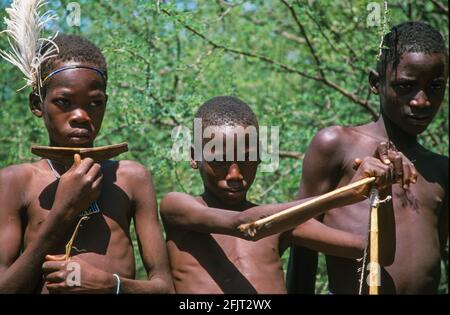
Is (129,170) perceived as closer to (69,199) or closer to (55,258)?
(69,199)

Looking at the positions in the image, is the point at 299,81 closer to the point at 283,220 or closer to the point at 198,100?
the point at 198,100

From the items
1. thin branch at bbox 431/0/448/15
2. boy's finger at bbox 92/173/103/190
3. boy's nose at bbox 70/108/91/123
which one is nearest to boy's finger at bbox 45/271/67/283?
boy's finger at bbox 92/173/103/190

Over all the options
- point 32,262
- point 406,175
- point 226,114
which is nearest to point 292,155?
point 226,114

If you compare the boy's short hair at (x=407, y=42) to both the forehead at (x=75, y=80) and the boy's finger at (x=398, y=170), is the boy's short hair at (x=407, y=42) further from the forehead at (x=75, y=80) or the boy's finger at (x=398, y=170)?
the forehead at (x=75, y=80)

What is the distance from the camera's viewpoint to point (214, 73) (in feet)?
18.5

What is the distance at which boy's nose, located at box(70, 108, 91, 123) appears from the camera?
133 inches

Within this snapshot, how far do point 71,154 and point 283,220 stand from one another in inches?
32.5

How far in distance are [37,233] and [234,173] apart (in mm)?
812

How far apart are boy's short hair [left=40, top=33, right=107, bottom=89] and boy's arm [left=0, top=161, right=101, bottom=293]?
45 centimetres

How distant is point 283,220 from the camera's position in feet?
10.2

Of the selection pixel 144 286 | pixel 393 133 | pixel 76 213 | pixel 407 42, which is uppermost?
pixel 407 42

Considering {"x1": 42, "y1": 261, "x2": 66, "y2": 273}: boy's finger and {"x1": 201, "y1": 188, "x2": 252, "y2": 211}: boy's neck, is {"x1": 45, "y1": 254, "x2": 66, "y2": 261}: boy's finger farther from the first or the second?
{"x1": 201, "y1": 188, "x2": 252, "y2": 211}: boy's neck

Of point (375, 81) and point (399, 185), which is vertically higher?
point (375, 81)
